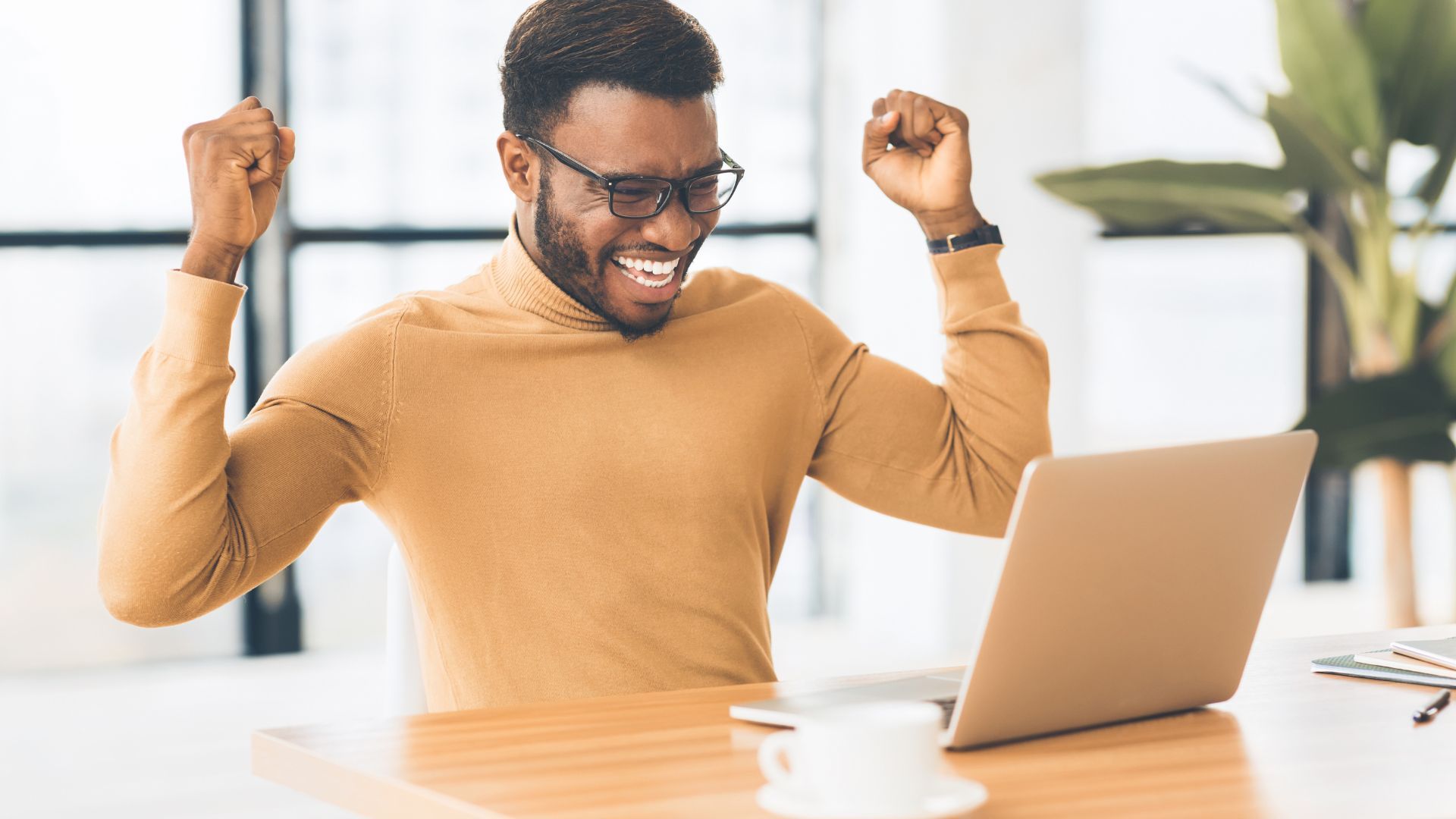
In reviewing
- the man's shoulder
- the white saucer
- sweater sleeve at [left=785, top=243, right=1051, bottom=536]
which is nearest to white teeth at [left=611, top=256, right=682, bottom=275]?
the man's shoulder

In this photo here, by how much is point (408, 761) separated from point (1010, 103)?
3314mm

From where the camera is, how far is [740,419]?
5.48ft

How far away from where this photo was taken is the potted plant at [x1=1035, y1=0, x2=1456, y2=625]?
Result: 324cm

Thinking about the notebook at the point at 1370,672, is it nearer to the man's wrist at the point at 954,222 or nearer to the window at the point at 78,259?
the man's wrist at the point at 954,222

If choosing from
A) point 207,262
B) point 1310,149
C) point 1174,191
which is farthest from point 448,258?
point 207,262

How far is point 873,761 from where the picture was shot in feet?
2.81

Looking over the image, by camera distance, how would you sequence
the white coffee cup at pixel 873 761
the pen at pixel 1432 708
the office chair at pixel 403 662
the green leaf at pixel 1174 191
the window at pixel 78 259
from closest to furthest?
the white coffee cup at pixel 873 761 < the pen at pixel 1432 708 < the office chair at pixel 403 662 < the green leaf at pixel 1174 191 < the window at pixel 78 259

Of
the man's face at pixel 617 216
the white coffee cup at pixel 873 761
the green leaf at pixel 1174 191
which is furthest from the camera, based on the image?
the green leaf at pixel 1174 191

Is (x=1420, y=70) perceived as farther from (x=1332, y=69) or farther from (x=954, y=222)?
(x=954, y=222)

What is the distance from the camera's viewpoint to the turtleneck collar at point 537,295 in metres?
1.65

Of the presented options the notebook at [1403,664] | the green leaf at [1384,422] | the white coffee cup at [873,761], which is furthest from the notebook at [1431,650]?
the green leaf at [1384,422]

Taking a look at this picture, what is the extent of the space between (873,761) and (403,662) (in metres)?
0.73

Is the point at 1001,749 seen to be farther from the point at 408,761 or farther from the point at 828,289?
the point at 828,289

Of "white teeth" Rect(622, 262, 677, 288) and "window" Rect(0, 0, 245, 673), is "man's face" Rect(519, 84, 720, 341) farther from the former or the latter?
"window" Rect(0, 0, 245, 673)
